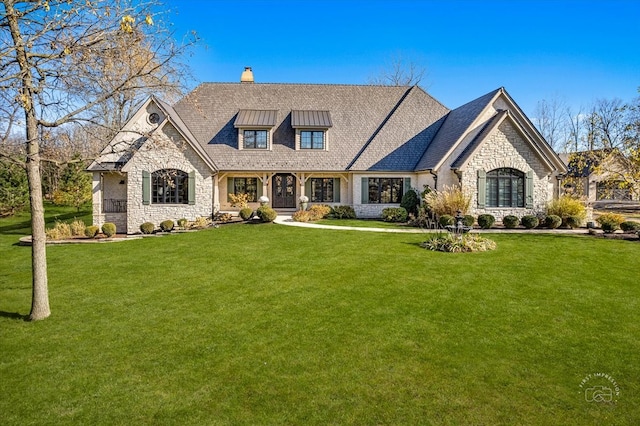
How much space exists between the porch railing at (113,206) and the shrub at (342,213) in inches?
421

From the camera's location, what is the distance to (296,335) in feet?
21.1

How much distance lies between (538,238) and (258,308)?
12.1 meters

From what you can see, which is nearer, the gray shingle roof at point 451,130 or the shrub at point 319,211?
the gray shingle roof at point 451,130

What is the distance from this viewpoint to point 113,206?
19.6 m

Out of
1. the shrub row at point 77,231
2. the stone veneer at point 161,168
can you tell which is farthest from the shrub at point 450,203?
the shrub row at point 77,231

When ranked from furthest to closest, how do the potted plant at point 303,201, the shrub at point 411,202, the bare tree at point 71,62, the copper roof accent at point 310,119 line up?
the copper roof accent at point 310,119, the potted plant at point 303,201, the shrub at point 411,202, the bare tree at point 71,62

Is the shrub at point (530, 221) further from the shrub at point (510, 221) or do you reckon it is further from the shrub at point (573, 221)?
the shrub at point (573, 221)

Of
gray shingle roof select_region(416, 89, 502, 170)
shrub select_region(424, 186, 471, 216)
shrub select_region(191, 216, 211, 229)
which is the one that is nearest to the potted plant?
shrub select_region(191, 216, 211, 229)

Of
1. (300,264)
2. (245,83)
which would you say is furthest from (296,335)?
(245,83)

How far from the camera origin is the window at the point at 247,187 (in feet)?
77.0

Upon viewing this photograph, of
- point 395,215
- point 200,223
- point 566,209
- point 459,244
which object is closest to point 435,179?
point 395,215

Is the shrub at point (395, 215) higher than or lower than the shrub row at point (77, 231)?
higher

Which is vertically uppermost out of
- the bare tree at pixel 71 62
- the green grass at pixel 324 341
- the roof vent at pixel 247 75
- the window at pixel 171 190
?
the roof vent at pixel 247 75

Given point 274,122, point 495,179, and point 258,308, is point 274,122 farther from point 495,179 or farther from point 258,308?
point 258,308
